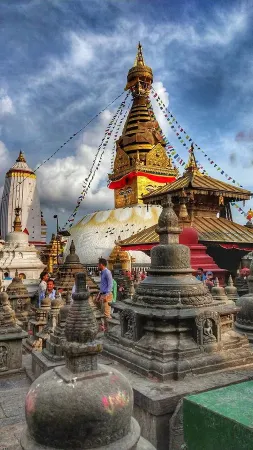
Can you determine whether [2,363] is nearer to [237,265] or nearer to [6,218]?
[237,265]

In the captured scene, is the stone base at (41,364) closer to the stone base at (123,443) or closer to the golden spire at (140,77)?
the stone base at (123,443)

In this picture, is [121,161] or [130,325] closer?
[130,325]

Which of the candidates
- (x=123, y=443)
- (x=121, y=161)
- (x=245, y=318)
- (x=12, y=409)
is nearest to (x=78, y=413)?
(x=123, y=443)

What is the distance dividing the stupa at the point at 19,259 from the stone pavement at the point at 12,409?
13.4 metres

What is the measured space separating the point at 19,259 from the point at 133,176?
12571 mm

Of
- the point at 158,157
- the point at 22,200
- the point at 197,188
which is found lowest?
the point at 197,188

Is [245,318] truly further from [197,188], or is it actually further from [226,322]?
[197,188]

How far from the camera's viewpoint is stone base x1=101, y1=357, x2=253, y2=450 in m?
3.09

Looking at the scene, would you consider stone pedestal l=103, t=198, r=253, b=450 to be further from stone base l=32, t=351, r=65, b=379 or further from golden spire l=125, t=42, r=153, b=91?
golden spire l=125, t=42, r=153, b=91

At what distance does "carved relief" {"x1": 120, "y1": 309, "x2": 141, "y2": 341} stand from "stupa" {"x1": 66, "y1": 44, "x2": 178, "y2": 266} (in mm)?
21234

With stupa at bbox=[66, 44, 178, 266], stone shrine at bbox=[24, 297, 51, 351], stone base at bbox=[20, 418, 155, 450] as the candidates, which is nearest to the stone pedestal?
stone base at bbox=[20, 418, 155, 450]

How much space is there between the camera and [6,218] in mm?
37406

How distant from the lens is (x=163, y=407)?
3.09 m

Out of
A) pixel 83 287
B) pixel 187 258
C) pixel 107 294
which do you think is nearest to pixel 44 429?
pixel 83 287
